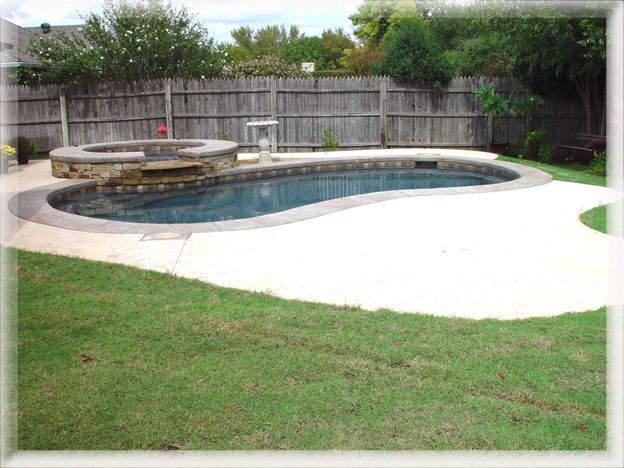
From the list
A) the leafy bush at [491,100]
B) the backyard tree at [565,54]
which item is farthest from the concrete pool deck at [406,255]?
the leafy bush at [491,100]

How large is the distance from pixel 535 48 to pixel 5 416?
15.1 metres

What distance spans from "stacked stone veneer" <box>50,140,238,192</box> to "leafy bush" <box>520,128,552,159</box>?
8.22 metres

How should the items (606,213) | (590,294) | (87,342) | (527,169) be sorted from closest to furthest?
(87,342)
(590,294)
(606,213)
(527,169)

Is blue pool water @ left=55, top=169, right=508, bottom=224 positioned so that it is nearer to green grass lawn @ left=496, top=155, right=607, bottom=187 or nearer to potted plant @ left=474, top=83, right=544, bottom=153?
green grass lawn @ left=496, top=155, right=607, bottom=187

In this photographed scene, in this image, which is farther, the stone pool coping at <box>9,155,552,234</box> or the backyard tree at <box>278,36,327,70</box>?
the backyard tree at <box>278,36,327,70</box>

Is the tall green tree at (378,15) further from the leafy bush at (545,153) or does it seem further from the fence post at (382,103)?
the leafy bush at (545,153)

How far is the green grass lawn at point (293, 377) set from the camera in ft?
10.0

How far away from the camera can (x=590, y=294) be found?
208 inches

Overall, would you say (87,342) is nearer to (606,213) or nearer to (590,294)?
(590,294)

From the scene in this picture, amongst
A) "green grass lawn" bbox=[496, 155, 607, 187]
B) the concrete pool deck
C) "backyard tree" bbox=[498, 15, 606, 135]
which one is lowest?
the concrete pool deck

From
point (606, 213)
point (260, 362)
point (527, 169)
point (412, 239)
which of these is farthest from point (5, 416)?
point (527, 169)

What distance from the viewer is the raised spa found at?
10.4 m

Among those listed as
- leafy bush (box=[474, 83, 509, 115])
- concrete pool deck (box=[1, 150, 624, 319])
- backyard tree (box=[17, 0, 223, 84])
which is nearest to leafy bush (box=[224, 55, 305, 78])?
backyard tree (box=[17, 0, 223, 84])

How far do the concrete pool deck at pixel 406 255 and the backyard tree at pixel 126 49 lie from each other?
34.1 feet
